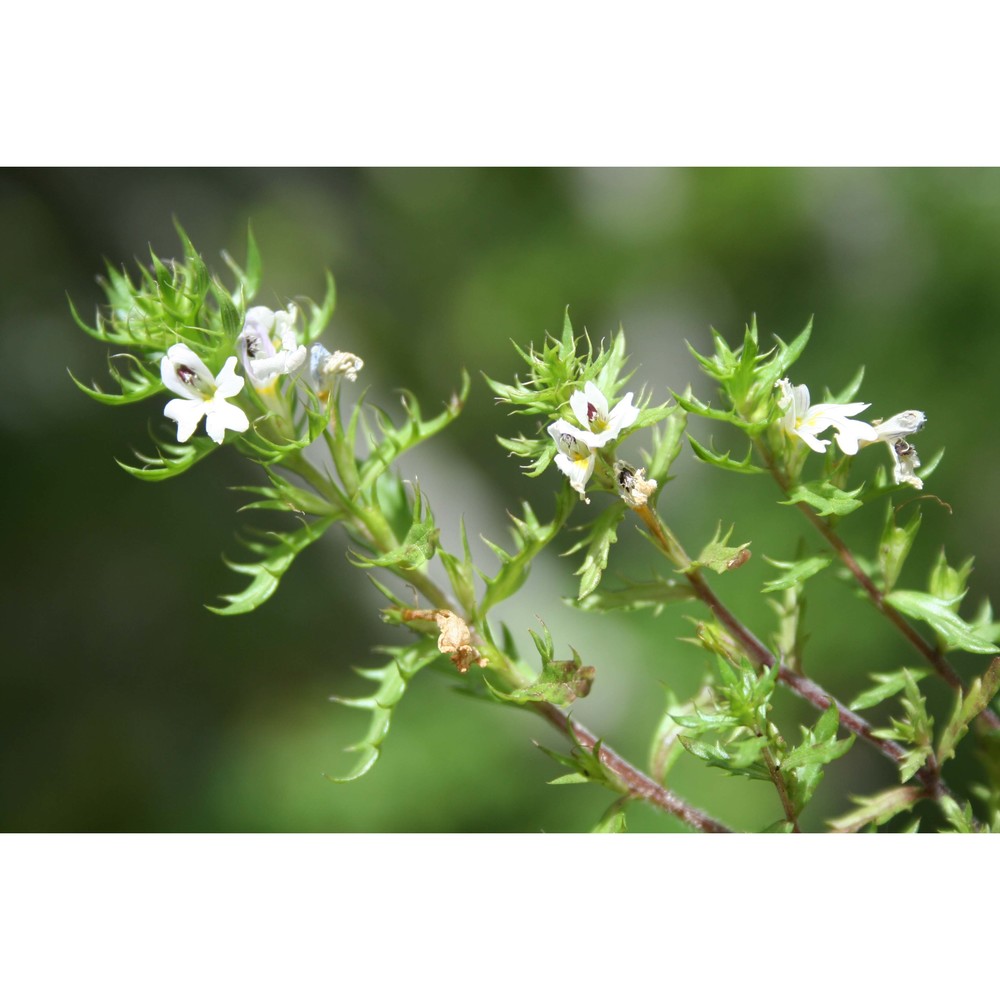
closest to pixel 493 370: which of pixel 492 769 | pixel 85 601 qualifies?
pixel 492 769

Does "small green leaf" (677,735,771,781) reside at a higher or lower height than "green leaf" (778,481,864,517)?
lower

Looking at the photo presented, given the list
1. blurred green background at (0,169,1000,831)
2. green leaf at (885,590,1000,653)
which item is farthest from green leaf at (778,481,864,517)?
blurred green background at (0,169,1000,831)

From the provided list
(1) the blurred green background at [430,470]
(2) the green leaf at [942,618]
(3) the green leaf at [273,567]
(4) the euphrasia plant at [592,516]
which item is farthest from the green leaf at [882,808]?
(1) the blurred green background at [430,470]

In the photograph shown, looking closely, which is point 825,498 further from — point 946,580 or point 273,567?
point 273,567

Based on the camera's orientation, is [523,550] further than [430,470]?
No

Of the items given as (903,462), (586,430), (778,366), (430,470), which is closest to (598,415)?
(586,430)

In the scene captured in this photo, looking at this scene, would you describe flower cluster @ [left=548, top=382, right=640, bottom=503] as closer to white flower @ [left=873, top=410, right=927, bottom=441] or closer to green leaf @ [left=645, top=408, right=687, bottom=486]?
green leaf @ [left=645, top=408, right=687, bottom=486]

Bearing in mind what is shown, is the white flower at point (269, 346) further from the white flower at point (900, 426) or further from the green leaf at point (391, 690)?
the white flower at point (900, 426)
